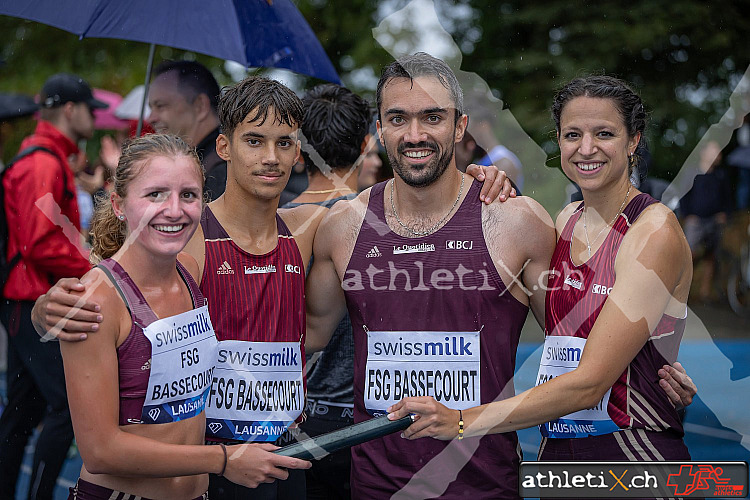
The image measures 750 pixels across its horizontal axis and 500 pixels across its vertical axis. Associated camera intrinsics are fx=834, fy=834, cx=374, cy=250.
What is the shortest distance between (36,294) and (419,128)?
8.71 ft

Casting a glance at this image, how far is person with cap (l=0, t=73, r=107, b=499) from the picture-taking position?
4.45 meters

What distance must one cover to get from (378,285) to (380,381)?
0.35m

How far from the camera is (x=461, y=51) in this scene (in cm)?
1215

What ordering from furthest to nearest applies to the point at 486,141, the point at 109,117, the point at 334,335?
the point at 109,117, the point at 486,141, the point at 334,335

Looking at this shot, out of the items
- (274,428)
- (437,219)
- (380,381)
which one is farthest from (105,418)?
(437,219)

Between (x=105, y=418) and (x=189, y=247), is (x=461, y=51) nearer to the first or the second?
(x=189, y=247)

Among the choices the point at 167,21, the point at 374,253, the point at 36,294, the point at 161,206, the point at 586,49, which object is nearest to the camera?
the point at 161,206

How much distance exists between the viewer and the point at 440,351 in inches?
117

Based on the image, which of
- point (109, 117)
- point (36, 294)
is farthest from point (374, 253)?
point (109, 117)

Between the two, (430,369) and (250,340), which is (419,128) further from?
(250,340)

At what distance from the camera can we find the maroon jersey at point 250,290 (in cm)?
298

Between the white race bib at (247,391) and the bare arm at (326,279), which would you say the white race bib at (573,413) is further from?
the white race bib at (247,391)

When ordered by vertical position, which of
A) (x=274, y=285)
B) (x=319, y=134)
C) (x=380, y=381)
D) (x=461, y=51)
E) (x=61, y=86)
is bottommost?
(x=380, y=381)

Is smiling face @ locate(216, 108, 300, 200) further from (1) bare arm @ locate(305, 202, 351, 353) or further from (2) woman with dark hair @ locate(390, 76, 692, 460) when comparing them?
(2) woman with dark hair @ locate(390, 76, 692, 460)
